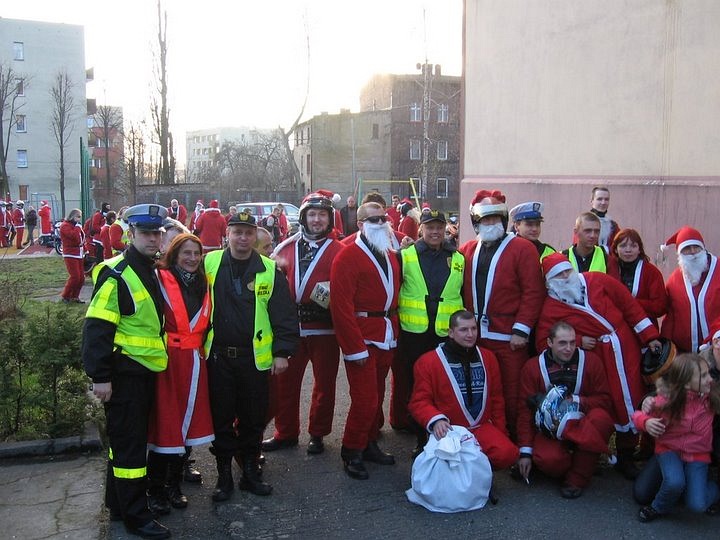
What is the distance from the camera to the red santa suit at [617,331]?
5.09 meters

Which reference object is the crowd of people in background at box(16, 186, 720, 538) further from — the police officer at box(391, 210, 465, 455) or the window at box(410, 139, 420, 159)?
the window at box(410, 139, 420, 159)

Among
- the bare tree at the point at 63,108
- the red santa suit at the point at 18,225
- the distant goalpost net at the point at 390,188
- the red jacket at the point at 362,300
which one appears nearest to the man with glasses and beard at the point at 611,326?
the red jacket at the point at 362,300

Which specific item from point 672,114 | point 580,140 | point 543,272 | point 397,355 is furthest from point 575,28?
point 397,355

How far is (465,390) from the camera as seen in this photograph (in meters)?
5.05

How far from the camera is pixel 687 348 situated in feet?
16.9

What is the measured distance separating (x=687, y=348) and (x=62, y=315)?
503 cm

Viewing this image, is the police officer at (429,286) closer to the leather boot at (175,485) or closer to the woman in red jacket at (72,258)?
the leather boot at (175,485)

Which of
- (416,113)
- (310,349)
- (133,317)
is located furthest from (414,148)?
(133,317)

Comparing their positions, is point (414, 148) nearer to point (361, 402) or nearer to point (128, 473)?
point (361, 402)

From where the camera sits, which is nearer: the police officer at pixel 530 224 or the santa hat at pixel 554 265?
the santa hat at pixel 554 265

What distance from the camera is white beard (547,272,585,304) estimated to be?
5152 mm

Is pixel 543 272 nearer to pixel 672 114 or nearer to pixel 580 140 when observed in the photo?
pixel 672 114

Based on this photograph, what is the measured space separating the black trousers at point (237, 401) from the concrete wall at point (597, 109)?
4624 millimetres

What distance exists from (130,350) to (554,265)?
302 cm
